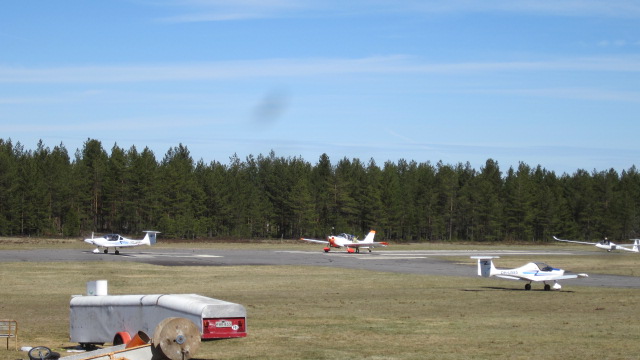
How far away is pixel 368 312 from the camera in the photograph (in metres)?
25.8

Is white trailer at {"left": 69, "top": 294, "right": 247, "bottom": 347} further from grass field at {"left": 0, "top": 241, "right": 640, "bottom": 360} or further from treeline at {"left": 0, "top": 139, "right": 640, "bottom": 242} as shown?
treeline at {"left": 0, "top": 139, "right": 640, "bottom": 242}

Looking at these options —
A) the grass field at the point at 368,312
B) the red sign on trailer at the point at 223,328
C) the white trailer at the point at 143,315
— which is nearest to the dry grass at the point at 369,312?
the grass field at the point at 368,312

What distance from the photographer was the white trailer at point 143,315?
567 inches

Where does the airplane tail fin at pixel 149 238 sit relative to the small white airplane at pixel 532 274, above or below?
above

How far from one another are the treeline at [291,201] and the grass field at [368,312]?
6734 cm

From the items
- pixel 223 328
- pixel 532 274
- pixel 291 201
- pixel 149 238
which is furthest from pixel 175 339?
pixel 291 201

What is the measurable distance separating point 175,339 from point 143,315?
378 cm

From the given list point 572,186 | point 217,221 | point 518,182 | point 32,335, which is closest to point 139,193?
point 217,221

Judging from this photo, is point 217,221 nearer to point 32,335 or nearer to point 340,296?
point 340,296

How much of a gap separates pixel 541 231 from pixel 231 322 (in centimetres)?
13248

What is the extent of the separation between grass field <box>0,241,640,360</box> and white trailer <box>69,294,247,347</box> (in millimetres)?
1100

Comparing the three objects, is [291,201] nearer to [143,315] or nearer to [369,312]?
[369,312]

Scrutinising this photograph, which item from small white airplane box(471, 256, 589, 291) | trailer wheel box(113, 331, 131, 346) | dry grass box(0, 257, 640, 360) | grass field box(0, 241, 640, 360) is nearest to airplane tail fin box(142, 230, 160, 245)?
grass field box(0, 241, 640, 360)

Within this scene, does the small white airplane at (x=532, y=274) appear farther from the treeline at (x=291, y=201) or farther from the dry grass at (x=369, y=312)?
the treeline at (x=291, y=201)
